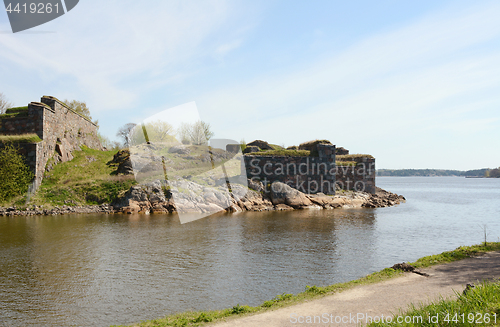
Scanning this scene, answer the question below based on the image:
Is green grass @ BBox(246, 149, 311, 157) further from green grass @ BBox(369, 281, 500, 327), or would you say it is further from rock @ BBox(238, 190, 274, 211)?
green grass @ BBox(369, 281, 500, 327)

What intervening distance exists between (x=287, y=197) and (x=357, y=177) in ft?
48.7

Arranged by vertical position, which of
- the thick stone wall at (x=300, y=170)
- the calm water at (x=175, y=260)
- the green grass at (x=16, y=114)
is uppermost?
the green grass at (x=16, y=114)

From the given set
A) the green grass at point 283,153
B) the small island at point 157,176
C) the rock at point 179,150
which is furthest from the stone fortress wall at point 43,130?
the green grass at point 283,153

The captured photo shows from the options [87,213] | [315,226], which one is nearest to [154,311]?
[315,226]

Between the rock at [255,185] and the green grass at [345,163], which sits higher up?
the green grass at [345,163]

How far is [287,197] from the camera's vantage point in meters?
36.5

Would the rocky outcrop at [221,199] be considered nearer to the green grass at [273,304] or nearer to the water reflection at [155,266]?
the water reflection at [155,266]

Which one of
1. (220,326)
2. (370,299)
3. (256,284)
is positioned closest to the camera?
(220,326)

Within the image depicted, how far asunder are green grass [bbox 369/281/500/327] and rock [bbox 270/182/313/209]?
29.3 m

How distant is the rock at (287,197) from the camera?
3625cm

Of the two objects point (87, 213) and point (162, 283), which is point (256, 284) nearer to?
point (162, 283)

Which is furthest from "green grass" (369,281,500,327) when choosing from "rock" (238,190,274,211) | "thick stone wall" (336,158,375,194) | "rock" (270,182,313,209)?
"thick stone wall" (336,158,375,194)

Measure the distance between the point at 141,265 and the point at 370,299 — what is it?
969 cm

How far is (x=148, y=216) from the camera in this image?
1136 inches
